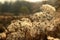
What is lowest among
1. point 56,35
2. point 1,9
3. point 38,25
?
point 56,35

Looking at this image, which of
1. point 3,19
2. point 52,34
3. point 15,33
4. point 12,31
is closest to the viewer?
point 15,33

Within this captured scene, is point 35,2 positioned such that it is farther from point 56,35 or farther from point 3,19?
point 56,35

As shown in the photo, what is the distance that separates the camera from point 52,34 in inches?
169

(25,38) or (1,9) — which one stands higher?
(1,9)

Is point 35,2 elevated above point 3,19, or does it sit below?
above

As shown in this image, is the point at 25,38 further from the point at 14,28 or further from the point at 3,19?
the point at 3,19

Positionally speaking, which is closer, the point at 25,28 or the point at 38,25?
the point at 25,28

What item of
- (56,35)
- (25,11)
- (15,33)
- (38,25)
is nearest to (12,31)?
(15,33)

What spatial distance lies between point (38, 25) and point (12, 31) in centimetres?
66

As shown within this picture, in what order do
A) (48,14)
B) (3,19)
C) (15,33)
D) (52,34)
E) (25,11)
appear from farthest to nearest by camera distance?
1. (25,11)
2. (3,19)
3. (48,14)
4. (52,34)
5. (15,33)

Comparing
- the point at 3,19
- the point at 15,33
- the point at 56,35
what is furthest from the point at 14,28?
the point at 3,19

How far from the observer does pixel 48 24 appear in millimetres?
4309

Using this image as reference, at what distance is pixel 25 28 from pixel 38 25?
1.46 feet

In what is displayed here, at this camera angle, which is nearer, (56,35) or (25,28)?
(25,28)
